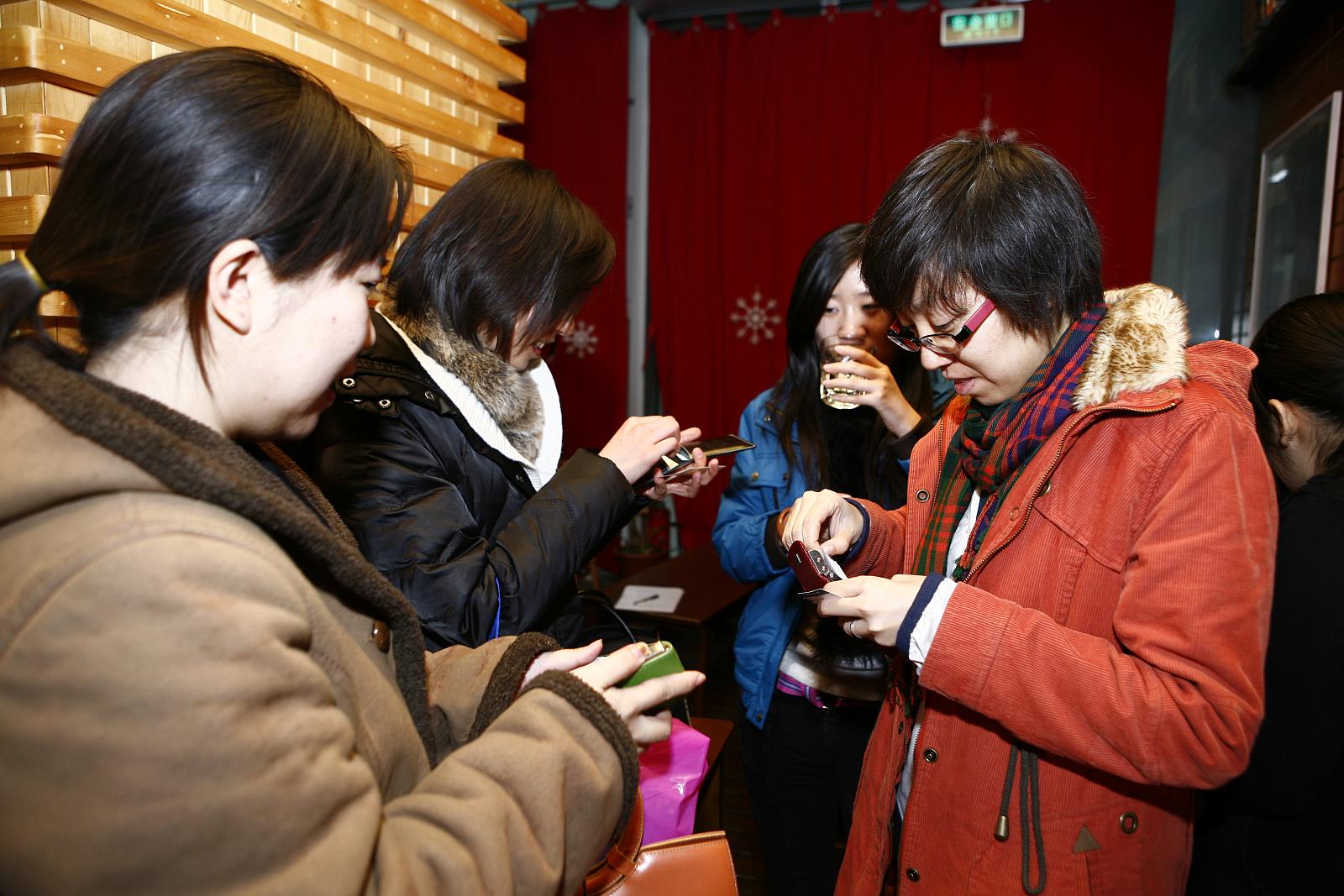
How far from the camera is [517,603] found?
1.33 metres

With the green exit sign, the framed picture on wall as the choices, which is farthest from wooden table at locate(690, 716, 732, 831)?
the green exit sign

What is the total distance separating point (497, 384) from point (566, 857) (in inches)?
35.8

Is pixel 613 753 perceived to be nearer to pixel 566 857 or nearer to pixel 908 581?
pixel 566 857

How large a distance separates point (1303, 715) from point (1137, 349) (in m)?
0.64

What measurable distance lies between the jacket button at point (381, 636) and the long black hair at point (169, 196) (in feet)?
1.06

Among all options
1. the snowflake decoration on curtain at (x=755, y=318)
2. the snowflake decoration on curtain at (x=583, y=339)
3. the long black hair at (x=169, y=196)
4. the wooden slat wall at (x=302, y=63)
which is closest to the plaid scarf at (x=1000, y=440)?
the long black hair at (x=169, y=196)

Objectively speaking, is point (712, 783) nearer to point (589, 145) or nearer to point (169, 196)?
point (169, 196)

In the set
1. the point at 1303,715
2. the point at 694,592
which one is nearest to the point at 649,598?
the point at 694,592

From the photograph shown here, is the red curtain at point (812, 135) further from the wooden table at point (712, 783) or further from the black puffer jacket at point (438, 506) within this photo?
the black puffer jacket at point (438, 506)

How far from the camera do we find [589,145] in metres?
4.50

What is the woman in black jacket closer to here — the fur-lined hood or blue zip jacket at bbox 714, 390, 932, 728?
blue zip jacket at bbox 714, 390, 932, 728

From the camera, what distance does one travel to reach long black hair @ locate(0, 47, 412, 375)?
0.71m

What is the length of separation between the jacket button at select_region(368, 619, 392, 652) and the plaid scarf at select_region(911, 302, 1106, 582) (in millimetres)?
840

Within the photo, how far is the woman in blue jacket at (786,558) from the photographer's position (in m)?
1.84
